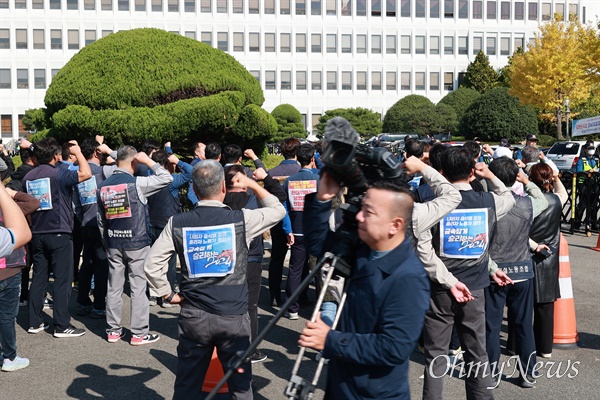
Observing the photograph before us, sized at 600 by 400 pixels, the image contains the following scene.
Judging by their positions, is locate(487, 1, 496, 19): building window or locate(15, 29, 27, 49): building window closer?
locate(15, 29, 27, 49): building window

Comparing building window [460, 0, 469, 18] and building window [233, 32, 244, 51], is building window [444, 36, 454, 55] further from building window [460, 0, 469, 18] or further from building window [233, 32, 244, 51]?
building window [233, 32, 244, 51]

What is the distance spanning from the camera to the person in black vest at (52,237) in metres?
7.13

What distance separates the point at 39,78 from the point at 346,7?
1167 inches

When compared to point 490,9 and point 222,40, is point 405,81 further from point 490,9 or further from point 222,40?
point 222,40

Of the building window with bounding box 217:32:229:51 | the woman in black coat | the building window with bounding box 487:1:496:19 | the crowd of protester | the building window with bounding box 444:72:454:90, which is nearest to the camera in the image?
the crowd of protester

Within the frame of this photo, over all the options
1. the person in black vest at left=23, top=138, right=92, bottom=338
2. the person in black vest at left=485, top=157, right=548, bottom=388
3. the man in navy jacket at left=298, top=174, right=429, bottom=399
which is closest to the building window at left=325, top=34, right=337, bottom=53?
the person in black vest at left=23, top=138, right=92, bottom=338

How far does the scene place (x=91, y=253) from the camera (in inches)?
313

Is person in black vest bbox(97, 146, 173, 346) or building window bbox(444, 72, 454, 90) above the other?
building window bbox(444, 72, 454, 90)

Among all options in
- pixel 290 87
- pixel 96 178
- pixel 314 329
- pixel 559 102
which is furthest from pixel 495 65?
pixel 314 329

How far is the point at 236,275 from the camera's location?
4.51m

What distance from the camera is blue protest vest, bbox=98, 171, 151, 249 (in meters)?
6.78

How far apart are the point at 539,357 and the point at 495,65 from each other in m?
66.6

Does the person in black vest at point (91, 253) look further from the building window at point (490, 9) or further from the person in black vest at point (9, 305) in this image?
the building window at point (490, 9)

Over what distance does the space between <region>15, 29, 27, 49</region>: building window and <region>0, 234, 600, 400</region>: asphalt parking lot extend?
5892 cm
